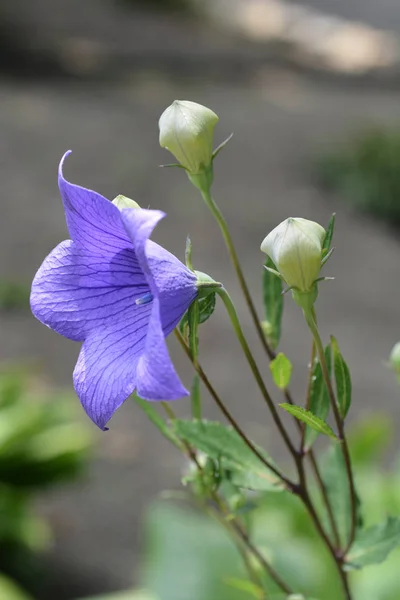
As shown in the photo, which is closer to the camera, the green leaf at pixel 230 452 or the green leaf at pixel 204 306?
the green leaf at pixel 204 306

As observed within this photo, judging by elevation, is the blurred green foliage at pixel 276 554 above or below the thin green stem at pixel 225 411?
below

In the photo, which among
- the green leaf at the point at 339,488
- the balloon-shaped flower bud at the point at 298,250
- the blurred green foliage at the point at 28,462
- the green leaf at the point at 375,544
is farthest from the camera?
the blurred green foliage at the point at 28,462

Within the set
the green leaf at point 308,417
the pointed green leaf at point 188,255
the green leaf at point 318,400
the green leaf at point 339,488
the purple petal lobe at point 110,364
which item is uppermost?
the pointed green leaf at point 188,255

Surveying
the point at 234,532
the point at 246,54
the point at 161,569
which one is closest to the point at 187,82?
the point at 246,54

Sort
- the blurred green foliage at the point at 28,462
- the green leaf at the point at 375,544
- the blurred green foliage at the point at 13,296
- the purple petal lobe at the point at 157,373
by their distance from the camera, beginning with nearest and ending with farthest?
the purple petal lobe at the point at 157,373 < the green leaf at the point at 375,544 < the blurred green foliage at the point at 28,462 < the blurred green foliage at the point at 13,296

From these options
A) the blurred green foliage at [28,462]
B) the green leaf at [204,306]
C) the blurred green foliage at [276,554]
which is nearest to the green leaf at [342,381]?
the green leaf at [204,306]

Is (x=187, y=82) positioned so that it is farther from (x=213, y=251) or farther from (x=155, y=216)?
(x=155, y=216)

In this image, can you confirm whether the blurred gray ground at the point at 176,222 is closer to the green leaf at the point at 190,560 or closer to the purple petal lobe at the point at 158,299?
the green leaf at the point at 190,560
